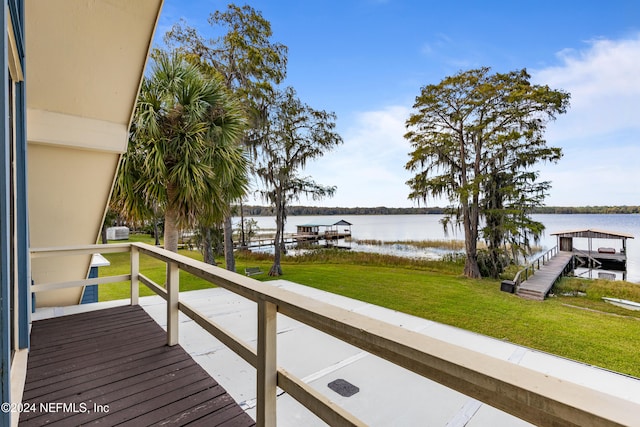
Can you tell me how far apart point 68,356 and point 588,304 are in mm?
12227

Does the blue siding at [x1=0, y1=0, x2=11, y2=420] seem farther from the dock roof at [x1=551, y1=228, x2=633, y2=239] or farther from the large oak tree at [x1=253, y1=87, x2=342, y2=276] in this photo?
the dock roof at [x1=551, y1=228, x2=633, y2=239]

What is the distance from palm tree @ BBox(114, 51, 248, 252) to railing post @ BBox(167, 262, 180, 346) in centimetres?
352

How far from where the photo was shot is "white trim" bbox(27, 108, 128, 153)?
2.71 m

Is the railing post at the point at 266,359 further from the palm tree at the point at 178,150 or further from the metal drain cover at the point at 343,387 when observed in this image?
the palm tree at the point at 178,150

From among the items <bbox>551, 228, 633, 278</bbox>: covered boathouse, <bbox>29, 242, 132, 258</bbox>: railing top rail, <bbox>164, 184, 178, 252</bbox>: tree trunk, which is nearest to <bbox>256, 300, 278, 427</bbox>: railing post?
<bbox>29, 242, 132, 258</bbox>: railing top rail

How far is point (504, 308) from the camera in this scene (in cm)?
786

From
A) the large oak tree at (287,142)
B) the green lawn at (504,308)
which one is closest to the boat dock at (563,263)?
the green lawn at (504,308)

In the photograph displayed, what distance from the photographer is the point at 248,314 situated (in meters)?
5.00

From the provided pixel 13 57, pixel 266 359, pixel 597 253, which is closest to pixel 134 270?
pixel 13 57

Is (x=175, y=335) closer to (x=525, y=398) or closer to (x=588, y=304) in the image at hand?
(x=525, y=398)

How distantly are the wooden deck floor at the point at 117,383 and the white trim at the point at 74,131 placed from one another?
181 cm

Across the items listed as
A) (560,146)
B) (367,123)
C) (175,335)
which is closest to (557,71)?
(560,146)

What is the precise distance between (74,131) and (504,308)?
919cm

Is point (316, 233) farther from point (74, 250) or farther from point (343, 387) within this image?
point (343, 387)
